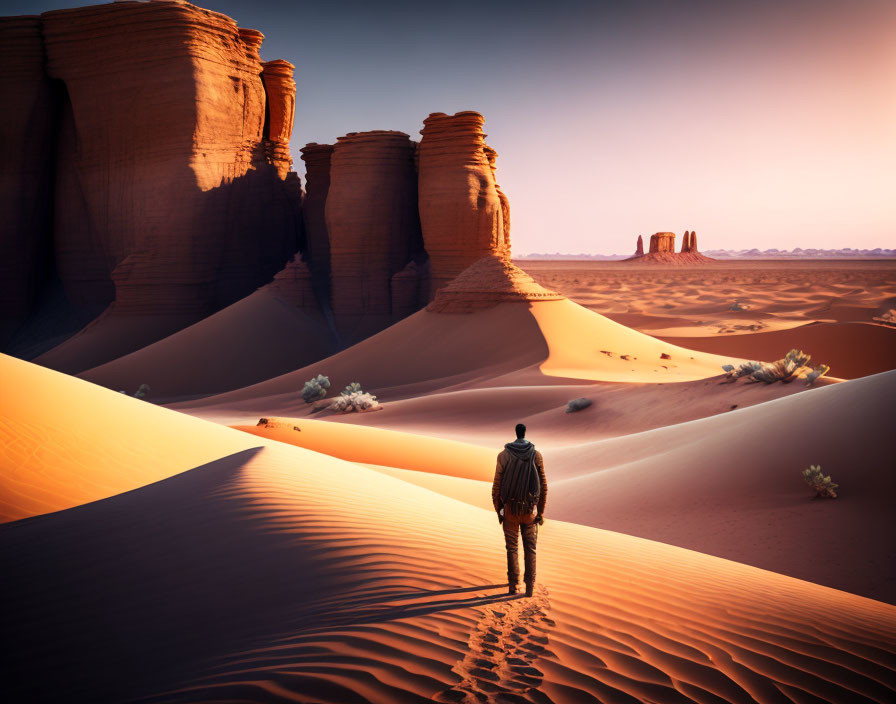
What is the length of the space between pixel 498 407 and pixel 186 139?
73.7ft

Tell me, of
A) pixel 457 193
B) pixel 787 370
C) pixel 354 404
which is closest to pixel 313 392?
pixel 354 404

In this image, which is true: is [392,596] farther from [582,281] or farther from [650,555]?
[582,281]

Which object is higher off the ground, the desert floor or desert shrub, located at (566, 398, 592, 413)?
the desert floor

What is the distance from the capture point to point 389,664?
304 centimetres

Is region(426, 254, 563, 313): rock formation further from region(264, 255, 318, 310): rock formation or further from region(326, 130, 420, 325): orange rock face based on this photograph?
region(264, 255, 318, 310): rock formation

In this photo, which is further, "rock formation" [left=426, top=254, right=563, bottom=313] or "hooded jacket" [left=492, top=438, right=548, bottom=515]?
"rock formation" [left=426, top=254, right=563, bottom=313]

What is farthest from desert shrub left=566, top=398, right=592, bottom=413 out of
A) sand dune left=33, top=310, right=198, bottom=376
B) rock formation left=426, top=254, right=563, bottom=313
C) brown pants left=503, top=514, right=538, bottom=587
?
sand dune left=33, top=310, right=198, bottom=376

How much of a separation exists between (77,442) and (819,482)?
9298mm

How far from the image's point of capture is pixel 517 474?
4230 millimetres

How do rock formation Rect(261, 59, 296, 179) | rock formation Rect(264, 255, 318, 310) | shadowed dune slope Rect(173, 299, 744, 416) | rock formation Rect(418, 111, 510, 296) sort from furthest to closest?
rock formation Rect(261, 59, 296, 179)
rock formation Rect(264, 255, 318, 310)
rock formation Rect(418, 111, 510, 296)
shadowed dune slope Rect(173, 299, 744, 416)

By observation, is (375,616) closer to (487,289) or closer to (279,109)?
(487,289)

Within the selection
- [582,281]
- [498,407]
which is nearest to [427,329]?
[498,407]

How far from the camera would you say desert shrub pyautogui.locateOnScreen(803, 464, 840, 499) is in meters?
7.18

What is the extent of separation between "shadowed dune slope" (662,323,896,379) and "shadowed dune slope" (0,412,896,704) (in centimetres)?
2447
